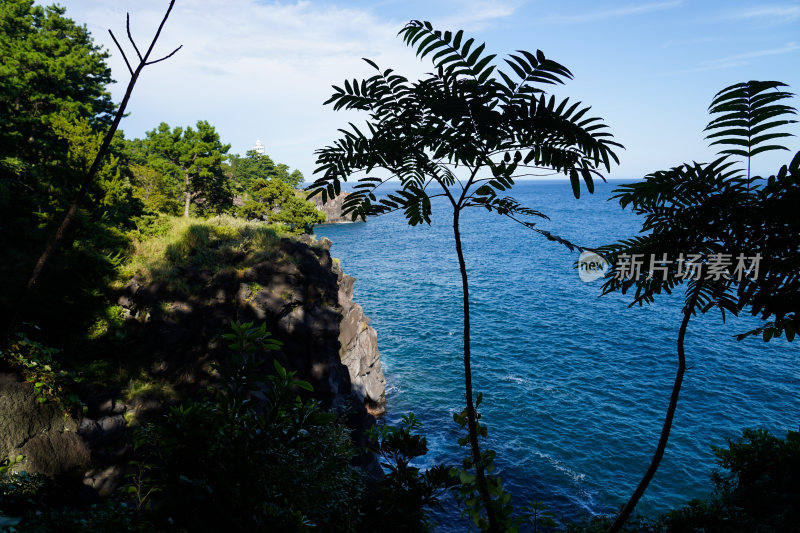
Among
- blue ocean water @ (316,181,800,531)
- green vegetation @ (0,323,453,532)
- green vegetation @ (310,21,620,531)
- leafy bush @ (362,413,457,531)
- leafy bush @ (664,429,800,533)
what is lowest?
blue ocean water @ (316,181,800,531)

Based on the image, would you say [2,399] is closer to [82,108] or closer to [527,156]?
[527,156]

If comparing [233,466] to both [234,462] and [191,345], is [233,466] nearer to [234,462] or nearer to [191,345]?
[234,462]

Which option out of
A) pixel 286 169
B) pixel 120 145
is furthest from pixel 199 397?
pixel 286 169

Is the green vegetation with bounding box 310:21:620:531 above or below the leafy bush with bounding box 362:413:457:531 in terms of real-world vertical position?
above

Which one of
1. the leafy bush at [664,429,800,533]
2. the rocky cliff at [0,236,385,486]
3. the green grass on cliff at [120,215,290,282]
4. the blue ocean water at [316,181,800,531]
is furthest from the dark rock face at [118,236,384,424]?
the blue ocean water at [316,181,800,531]

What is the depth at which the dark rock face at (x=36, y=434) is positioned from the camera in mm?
7465

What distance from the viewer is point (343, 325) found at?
72.4 ft

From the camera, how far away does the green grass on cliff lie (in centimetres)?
1291

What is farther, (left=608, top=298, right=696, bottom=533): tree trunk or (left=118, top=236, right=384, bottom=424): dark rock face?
(left=118, top=236, right=384, bottom=424): dark rock face

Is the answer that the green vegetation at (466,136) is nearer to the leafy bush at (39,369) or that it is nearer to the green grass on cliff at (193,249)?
the leafy bush at (39,369)

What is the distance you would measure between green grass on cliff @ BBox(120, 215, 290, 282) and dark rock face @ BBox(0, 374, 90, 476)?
476 cm

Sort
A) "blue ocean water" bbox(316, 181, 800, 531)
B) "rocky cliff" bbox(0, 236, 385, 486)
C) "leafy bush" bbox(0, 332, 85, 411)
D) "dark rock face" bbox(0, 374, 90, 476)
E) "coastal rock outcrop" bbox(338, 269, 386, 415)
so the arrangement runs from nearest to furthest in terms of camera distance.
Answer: "dark rock face" bbox(0, 374, 90, 476) < "leafy bush" bbox(0, 332, 85, 411) < "rocky cliff" bbox(0, 236, 385, 486) < "blue ocean water" bbox(316, 181, 800, 531) < "coastal rock outcrop" bbox(338, 269, 386, 415)

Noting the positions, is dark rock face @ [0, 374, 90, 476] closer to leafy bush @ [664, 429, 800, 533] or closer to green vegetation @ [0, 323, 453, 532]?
green vegetation @ [0, 323, 453, 532]

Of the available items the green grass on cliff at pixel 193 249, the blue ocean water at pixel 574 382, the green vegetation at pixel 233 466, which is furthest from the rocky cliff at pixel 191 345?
the blue ocean water at pixel 574 382
